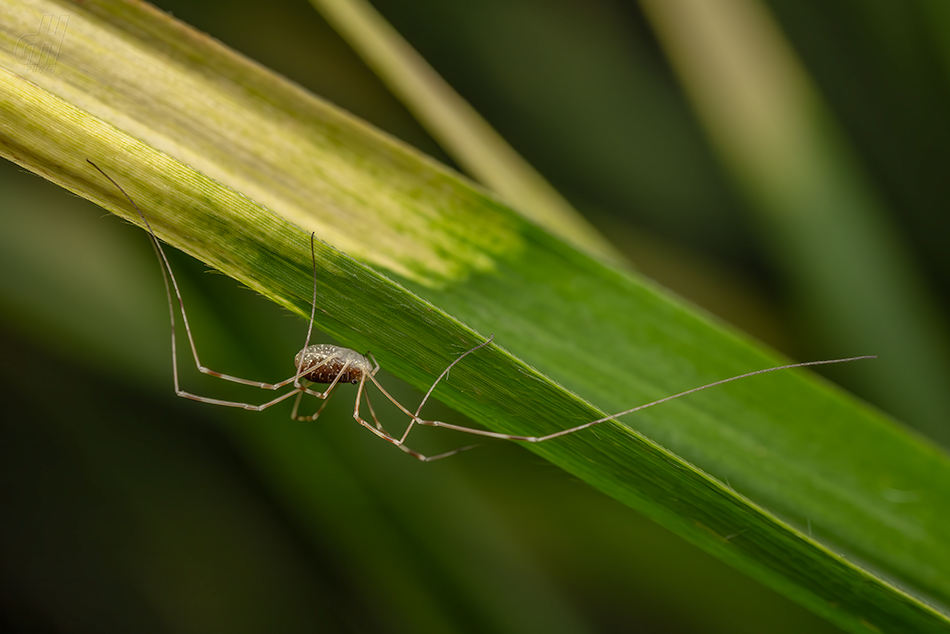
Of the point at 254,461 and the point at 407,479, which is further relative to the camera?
the point at 254,461

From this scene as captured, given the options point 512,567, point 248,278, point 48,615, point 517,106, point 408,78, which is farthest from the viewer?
point 517,106

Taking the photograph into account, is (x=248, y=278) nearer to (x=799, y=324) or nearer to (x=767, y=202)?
(x=767, y=202)

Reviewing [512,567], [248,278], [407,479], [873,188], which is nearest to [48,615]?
[407,479]

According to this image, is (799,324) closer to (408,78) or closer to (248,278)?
(408,78)

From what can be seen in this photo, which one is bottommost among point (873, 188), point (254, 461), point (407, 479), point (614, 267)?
point (254, 461)

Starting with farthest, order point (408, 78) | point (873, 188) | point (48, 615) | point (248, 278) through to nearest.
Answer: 1. point (873, 188)
2. point (48, 615)
3. point (408, 78)
4. point (248, 278)

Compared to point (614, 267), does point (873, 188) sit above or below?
above
